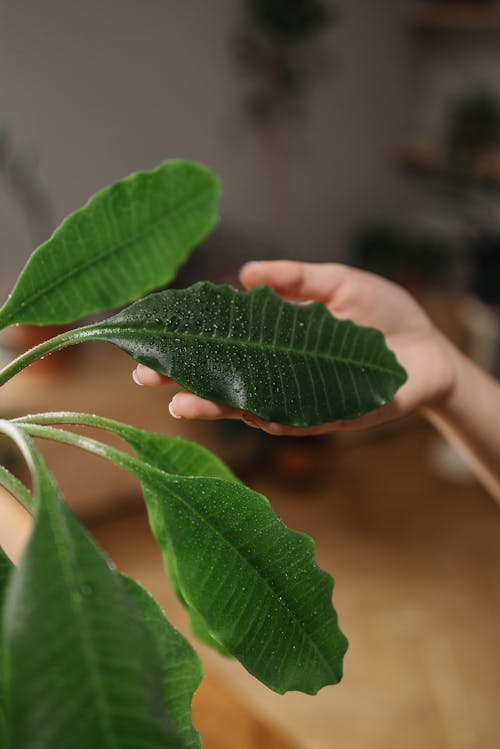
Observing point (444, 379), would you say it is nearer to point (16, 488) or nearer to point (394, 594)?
point (16, 488)

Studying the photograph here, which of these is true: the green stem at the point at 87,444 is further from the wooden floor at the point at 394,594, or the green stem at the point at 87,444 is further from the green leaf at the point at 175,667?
the wooden floor at the point at 394,594

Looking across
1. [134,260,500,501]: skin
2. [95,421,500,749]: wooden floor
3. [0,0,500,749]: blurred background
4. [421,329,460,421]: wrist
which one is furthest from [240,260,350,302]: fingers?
[0,0,500,749]: blurred background

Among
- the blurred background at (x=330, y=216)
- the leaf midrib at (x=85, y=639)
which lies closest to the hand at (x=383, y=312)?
the leaf midrib at (x=85, y=639)

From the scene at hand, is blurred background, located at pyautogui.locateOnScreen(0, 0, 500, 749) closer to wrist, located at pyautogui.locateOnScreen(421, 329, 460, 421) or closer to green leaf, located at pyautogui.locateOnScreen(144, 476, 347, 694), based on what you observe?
wrist, located at pyautogui.locateOnScreen(421, 329, 460, 421)

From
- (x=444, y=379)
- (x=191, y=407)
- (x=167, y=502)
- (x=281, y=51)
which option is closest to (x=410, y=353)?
(x=444, y=379)

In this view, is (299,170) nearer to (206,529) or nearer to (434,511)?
(434,511)

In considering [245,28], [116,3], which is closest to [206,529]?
[116,3]
